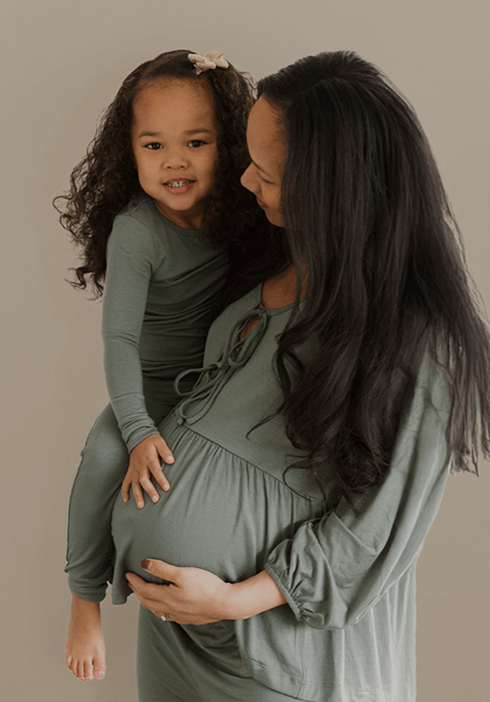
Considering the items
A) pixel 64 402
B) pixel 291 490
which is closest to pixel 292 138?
pixel 291 490

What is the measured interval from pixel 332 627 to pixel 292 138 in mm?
669

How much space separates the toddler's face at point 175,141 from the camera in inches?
46.4

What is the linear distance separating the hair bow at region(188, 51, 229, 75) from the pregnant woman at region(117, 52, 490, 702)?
0.17 meters

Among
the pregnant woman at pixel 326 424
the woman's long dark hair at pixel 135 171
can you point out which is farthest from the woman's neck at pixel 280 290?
the woman's long dark hair at pixel 135 171

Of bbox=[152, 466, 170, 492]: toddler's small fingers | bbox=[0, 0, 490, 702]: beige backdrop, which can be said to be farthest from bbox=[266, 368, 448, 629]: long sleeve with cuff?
bbox=[0, 0, 490, 702]: beige backdrop

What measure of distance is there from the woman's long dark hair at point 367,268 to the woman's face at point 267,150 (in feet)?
0.06

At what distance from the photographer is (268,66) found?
1.54 m

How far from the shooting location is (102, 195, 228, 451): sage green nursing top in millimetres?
1211

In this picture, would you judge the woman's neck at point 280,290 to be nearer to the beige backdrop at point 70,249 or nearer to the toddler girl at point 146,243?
the toddler girl at point 146,243

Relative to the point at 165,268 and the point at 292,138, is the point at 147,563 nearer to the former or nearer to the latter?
the point at 165,268

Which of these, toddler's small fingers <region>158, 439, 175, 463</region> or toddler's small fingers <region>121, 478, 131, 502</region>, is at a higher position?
toddler's small fingers <region>158, 439, 175, 463</region>

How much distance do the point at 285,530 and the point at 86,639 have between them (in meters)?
Answer: 0.48

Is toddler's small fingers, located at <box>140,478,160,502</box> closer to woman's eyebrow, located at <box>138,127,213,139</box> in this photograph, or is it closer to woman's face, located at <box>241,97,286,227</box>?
woman's face, located at <box>241,97,286,227</box>

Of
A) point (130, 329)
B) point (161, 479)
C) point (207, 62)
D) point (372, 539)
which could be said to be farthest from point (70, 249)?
point (372, 539)
